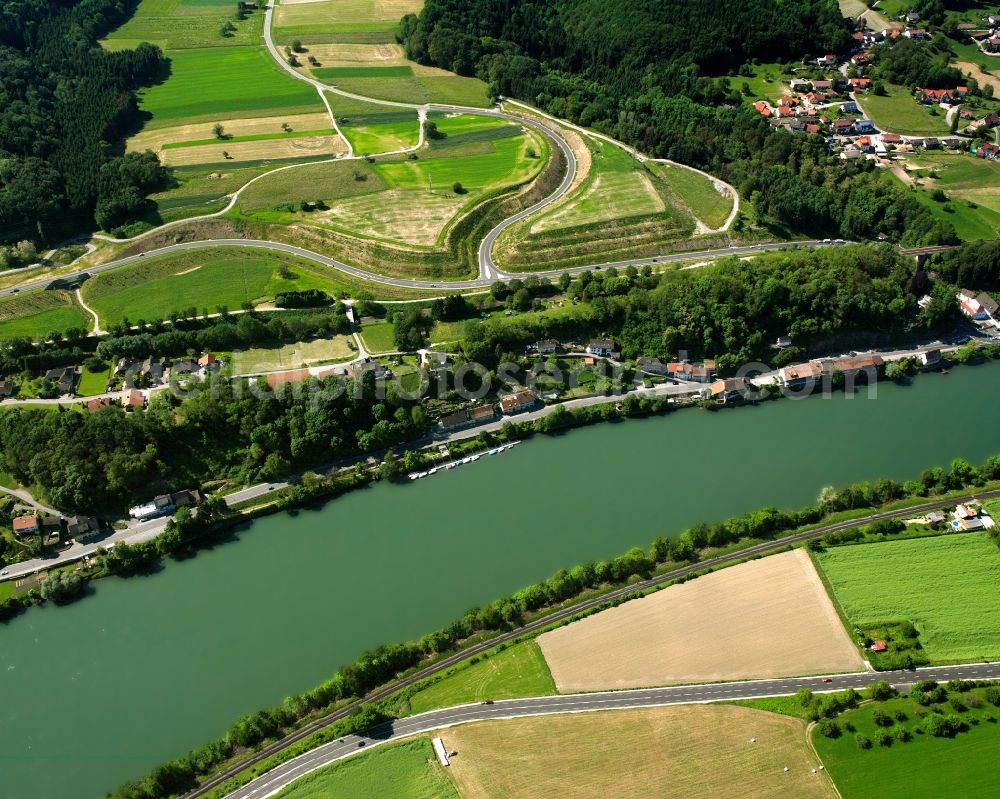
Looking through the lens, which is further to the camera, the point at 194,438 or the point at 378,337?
the point at 378,337

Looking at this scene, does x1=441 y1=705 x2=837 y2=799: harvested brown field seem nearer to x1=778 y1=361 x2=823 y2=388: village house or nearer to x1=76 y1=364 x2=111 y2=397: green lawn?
x1=778 y1=361 x2=823 y2=388: village house

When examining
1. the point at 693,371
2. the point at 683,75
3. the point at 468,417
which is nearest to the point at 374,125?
the point at 683,75

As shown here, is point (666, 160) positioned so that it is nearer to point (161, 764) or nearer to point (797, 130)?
point (797, 130)

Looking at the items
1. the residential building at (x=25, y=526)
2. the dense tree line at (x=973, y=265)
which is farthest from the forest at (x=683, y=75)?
the residential building at (x=25, y=526)

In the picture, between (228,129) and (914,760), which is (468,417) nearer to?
(914,760)

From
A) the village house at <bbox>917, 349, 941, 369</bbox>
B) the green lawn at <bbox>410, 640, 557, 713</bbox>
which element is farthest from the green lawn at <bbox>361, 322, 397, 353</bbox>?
the village house at <bbox>917, 349, 941, 369</bbox>

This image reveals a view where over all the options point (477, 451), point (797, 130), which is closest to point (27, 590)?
point (477, 451)

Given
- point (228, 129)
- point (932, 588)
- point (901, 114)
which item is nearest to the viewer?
point (932, 588)

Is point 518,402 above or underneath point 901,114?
underneath
